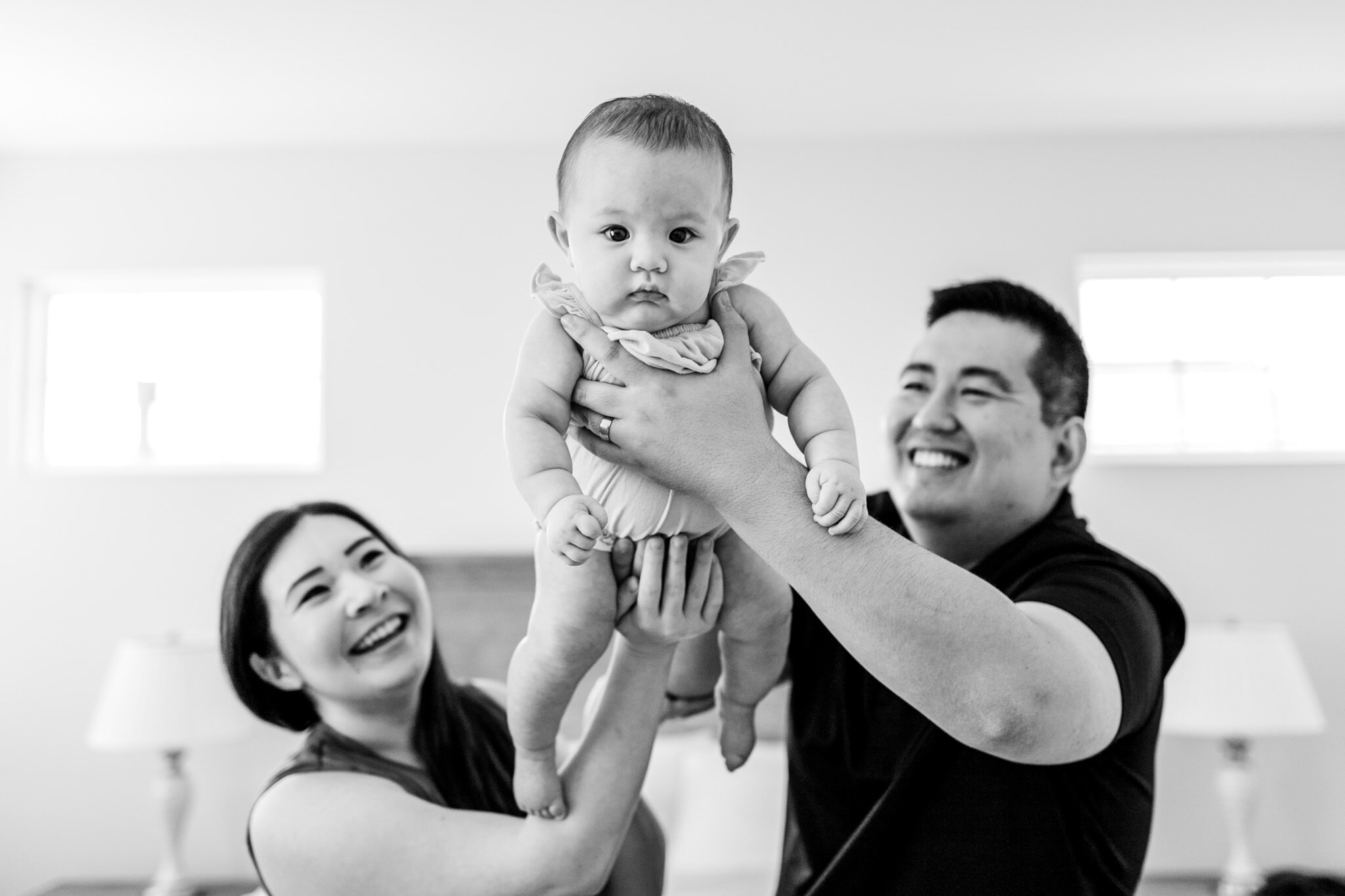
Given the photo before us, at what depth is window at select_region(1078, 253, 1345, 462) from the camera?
405 cm

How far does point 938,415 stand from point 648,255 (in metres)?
0.73

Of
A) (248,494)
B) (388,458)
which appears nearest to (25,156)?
(248,494)

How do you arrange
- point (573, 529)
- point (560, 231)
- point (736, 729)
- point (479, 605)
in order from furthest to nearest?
1. point (479, 605)
2. point (736, 729)
3. point (560, 231)
4. point (573, 529)

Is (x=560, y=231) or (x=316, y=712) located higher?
(x=560, y=231)

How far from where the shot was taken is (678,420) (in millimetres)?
1101

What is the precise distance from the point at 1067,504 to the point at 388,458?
2.90 meters

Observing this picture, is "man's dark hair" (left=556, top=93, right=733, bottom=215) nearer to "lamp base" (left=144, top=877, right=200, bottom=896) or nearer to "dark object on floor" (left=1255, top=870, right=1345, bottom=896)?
"dark object on floor" (left=1255, top=870, right=1345, bottom=896)

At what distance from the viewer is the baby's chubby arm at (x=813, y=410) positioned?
3.47 ft

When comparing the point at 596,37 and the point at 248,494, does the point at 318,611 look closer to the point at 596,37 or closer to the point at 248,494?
the point at 596,37

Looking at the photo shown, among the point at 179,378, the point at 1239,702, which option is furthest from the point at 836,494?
the point at 179,378

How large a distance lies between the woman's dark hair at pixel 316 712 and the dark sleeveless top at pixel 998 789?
425 millimetres

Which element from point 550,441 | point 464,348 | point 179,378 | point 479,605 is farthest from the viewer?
point 179,378

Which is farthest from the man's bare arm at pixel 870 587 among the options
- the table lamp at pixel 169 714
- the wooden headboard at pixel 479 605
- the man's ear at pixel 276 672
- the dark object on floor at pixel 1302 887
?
the table lamp at pixel 169 714

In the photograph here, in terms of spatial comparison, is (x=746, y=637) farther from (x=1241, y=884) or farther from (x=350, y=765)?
(x=1241, y=884)
